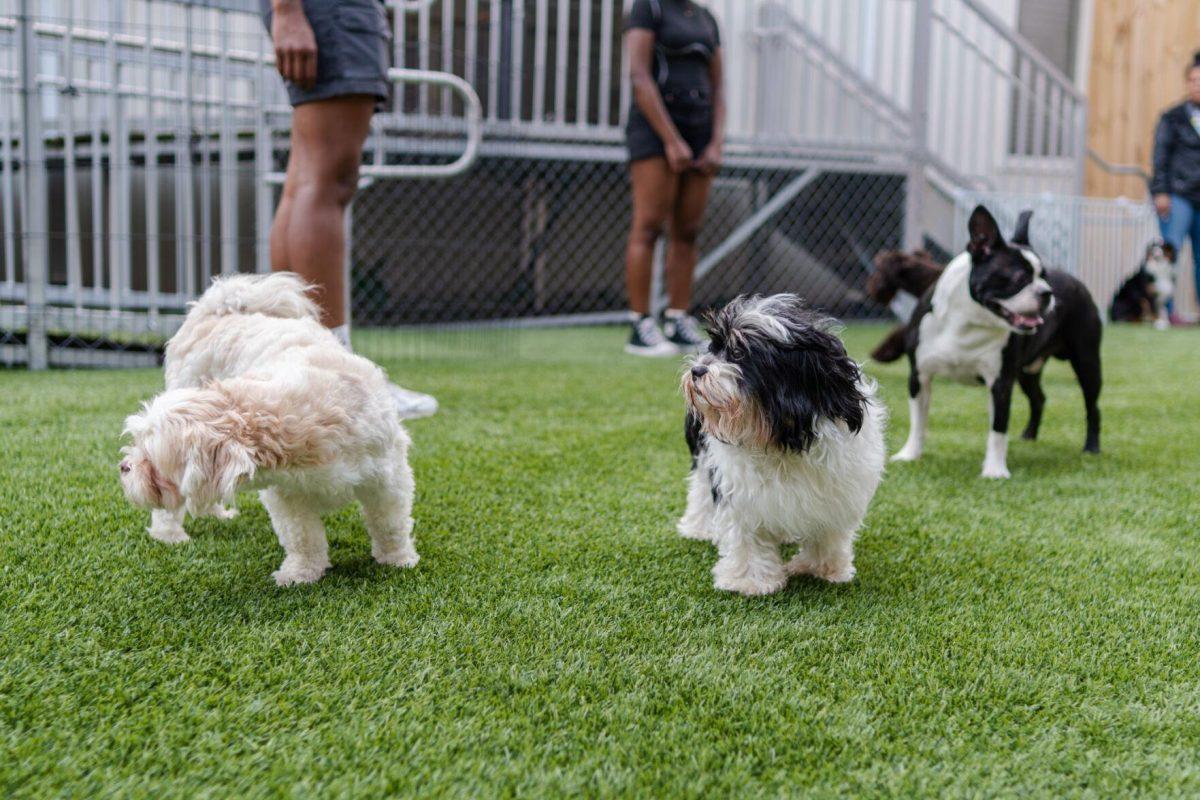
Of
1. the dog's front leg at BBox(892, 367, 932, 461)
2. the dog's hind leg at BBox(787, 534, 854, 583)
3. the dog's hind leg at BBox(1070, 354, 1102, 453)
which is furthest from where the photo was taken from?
the dog's hind leg at BBox(1070, 354, 1102, 453)

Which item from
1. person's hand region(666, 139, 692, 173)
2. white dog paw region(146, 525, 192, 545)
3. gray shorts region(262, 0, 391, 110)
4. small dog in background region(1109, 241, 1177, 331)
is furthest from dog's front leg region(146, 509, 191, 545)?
small dog in background region(1109, 241, 1177, 331)

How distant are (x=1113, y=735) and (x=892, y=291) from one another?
152 inches

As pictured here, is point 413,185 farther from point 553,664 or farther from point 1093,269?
point 1093,269

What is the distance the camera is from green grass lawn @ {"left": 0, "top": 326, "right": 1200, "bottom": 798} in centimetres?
142

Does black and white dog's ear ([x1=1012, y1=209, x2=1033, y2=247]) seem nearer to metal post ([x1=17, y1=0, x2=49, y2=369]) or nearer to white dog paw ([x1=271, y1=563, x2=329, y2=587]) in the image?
white dog paw ([x1=271, y1=563, x2=329, y2=587])

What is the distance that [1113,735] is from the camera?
5.03 ft

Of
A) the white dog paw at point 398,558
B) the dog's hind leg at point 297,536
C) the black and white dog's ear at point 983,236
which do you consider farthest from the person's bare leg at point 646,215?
the dog's hind leg at point 297,536

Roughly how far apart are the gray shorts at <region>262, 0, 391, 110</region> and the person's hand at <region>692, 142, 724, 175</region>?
9.05 feet

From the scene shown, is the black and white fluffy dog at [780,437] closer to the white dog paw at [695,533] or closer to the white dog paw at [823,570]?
the white dog paw at [823,570]

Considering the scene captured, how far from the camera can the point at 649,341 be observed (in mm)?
6098

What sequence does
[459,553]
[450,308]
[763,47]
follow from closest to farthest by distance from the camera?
1. [459,553]
2. [450,308]
3. [763,47]

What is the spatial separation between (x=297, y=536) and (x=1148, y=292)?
30.5 ft

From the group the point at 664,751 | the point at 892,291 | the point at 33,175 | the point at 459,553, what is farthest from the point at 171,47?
the point at 664,751

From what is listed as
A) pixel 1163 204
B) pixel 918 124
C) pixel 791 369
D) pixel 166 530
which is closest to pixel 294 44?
pixel 166 530
